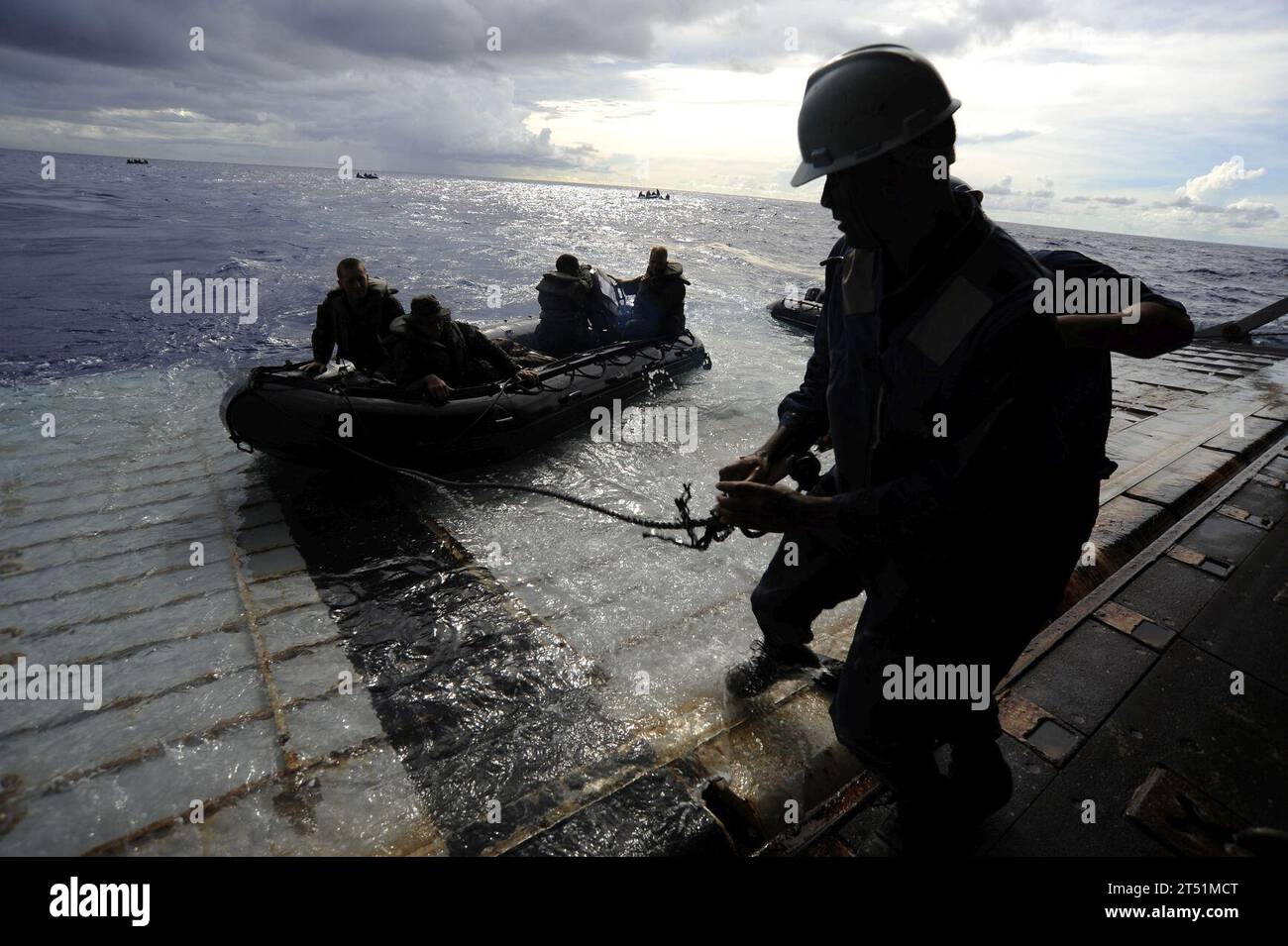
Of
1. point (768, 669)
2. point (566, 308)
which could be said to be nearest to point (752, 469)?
point (768, 669)

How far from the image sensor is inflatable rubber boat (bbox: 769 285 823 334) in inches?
703

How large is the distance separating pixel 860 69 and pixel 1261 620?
4065mm

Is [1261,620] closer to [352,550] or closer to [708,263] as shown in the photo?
[352,550]

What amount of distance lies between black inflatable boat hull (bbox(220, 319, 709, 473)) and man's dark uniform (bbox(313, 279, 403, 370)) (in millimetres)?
917

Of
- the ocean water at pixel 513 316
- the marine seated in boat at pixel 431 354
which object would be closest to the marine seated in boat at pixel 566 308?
the ocean water at pixel 513 316

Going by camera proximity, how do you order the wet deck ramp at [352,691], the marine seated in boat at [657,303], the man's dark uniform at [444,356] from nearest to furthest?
1. the wet deck ramp at [352,691]
2. the man's dark uniform at [444,356]
3. the marine seated in boat at [657,303]

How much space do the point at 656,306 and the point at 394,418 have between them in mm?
6380

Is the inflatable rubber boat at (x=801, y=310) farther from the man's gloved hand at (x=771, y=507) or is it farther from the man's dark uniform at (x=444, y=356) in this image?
the man's gloved hand at (x=771, y=507)

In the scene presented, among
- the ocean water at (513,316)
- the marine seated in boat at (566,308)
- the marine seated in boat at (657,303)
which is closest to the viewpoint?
the ocean water at (513,316)

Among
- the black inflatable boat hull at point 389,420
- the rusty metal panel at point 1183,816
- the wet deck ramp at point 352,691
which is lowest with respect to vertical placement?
the wet deck ramp at point 352,691

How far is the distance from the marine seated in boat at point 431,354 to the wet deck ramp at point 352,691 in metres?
1.32

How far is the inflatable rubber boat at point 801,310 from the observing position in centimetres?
1787
